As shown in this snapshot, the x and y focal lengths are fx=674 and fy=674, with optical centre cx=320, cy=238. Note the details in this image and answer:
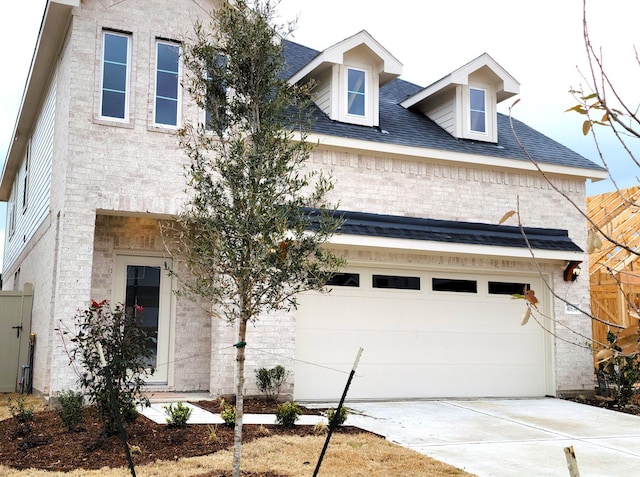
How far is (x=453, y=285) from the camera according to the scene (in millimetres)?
13711

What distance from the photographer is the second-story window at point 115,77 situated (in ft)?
37.7

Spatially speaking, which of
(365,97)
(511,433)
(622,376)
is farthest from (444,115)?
(511,433)

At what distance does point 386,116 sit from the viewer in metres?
15.1

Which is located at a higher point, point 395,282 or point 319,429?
point 395,282

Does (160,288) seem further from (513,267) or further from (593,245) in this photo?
(593,245)

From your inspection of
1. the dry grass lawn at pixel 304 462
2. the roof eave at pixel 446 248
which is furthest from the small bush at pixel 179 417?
the roof eave at pixel 446 248

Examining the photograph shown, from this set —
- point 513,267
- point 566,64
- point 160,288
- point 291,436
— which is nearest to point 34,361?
point 160,288

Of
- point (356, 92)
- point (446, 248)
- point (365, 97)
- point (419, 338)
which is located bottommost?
point (419, 338)

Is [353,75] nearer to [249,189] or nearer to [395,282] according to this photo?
[395,282]

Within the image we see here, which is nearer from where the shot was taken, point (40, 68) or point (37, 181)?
point (40, 68)

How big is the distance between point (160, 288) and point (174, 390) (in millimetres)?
1892

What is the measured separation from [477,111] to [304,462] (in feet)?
33.4

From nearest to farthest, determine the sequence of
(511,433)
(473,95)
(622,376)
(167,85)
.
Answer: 1. (511,433)
2. (167,85)
3. (622,376)
4. (473,95)

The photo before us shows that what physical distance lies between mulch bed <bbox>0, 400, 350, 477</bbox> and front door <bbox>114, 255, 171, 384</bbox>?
2487 mm
